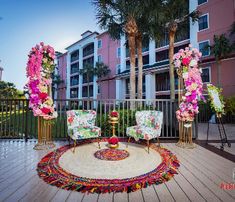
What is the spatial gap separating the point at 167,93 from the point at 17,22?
13925 millimetres

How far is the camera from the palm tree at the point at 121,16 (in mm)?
6410

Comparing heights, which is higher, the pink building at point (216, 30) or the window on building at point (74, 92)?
the pink building at point (216, 30)

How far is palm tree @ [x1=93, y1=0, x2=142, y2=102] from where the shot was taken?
21.0 ft

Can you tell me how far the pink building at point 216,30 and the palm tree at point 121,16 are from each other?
9.03 m

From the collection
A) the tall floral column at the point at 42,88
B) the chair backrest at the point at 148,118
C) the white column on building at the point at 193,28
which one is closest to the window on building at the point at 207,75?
the white column on building at the point at 193,28

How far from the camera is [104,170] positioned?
2.50m

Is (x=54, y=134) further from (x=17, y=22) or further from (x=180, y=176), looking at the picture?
(x=17, y=22)

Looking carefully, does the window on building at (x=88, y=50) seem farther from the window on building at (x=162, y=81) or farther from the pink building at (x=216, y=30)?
the pink building at (x=216, y=30)

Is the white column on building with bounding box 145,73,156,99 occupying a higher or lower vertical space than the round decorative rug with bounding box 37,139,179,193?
higher

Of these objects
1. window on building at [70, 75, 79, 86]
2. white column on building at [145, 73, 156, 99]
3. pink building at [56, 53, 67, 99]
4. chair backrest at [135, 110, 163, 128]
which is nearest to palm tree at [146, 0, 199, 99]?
chair backrest at [135, 110, 163, 128]

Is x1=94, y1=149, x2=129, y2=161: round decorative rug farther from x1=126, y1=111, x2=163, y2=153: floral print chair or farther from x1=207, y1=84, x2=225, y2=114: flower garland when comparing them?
x1=207, y1=84, x2=225, y2=114: flower garland

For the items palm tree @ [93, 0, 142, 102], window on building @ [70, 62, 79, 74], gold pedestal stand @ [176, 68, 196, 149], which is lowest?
gold pedestal stand @ [176, 68, 196, 149]

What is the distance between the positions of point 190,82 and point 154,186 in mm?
2713

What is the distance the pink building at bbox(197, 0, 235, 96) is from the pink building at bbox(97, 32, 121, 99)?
1023cm
